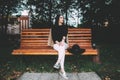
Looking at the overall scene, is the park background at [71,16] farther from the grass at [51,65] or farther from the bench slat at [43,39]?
the bench slat at [43,39]

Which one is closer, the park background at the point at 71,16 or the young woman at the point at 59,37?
the young woman at the point at 59,37

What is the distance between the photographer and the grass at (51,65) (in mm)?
10922

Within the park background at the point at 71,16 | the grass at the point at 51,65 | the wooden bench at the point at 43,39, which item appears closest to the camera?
the grass at the point at 51,65

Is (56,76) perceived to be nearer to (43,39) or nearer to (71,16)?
(43,39)

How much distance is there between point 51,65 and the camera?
482 inches

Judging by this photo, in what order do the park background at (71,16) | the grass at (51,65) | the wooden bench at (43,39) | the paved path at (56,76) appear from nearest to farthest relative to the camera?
1. the paved path at (56,76)
2. the grass at (51,65)
3. the wooden bench at (43,39)
4. the park background at (71,16)

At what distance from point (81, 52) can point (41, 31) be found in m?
2.14

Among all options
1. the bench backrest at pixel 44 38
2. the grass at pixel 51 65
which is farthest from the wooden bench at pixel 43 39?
the grass at pixel 51 65

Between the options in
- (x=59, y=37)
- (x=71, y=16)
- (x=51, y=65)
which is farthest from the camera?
(x=71, y=16)

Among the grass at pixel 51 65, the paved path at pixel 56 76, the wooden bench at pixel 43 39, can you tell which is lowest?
the paved path at pixel 56 76

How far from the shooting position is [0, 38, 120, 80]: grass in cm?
1092

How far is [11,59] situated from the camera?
1359cm

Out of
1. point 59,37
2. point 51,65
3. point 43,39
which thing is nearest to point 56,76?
point 59,37

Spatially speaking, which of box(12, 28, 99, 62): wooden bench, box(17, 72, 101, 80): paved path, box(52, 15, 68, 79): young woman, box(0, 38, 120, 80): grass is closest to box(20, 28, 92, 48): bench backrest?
box(12, 28, 99, 62): wooden bench
